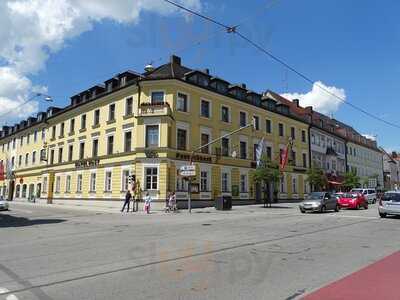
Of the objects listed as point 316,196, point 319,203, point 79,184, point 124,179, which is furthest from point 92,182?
point 319,203

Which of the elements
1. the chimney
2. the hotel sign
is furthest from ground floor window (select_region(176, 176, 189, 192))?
the chimney

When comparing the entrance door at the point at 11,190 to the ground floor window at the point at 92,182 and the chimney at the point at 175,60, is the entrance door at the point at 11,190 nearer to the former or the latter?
the ground floor window at the point at 92,182

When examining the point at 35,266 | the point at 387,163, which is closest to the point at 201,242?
the point at 35,266

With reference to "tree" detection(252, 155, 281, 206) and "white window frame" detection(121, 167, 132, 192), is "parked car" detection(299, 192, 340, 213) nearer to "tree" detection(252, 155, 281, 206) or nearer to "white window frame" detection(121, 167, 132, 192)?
"tree" detection(252, 155, 281, 206)

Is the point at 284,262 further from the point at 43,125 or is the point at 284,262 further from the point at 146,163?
the point at 43,125

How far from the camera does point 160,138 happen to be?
115 feet

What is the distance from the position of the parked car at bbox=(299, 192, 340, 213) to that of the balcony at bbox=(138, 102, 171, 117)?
13890mm

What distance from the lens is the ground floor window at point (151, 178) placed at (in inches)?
1373

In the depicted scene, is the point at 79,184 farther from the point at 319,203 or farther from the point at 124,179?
the point at 319,203

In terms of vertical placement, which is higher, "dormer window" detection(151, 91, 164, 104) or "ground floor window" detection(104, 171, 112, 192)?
"dormer window" detection(151, 91, 164, 104)

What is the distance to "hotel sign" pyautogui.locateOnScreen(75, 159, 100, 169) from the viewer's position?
41.0m

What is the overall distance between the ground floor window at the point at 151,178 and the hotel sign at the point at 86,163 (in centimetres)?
792

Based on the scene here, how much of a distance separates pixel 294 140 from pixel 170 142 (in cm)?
2266

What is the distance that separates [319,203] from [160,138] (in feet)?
47.1
